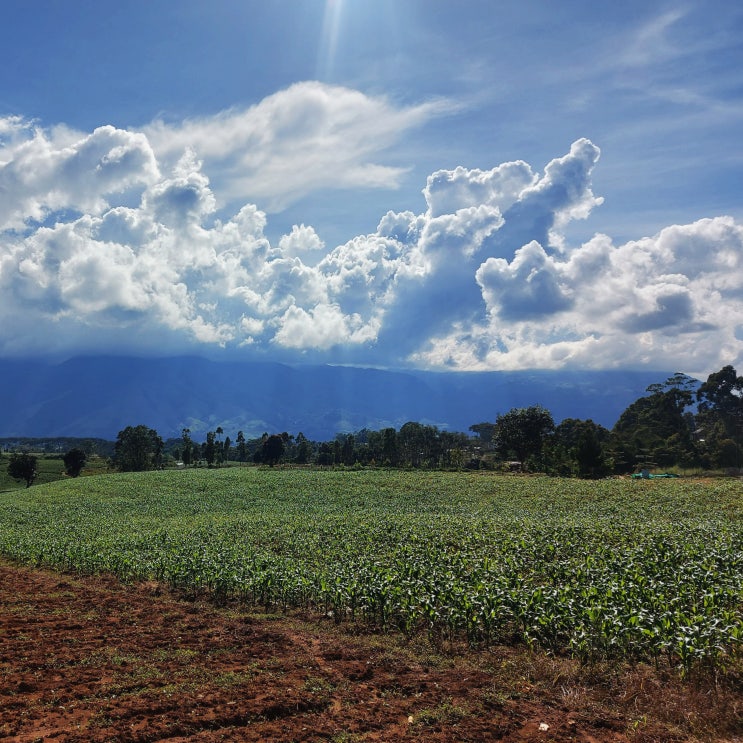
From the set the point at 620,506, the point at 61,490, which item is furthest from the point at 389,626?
the point at 61,490

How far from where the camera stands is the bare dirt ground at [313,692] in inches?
286

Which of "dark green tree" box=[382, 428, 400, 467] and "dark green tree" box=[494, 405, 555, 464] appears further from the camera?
"dark green tree" box=[382, 428, 400, 467]

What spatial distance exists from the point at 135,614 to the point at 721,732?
13638 millimetres

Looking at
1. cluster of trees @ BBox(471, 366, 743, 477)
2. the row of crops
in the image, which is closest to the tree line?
cluster of trees @ BBox(471, 366, 743, 477)

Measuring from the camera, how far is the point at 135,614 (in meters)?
13.9

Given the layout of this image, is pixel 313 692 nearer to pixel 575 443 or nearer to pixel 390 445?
pixel 575 443

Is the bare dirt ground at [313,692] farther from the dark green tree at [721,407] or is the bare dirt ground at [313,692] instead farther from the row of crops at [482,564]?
the dark green tree at [721,407]

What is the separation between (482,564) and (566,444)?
8780 cm

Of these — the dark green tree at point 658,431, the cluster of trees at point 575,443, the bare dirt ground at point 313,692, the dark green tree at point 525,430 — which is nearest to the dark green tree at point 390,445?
the cluster of trees at point 575,443

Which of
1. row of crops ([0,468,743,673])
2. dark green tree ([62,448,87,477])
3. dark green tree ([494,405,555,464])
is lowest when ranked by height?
dark green tree ([62,448,87,477])

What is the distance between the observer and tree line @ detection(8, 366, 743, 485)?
73.1 metres

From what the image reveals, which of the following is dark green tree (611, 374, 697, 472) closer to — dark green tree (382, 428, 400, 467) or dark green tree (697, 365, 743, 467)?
dark green tree (697, 365, 743, 467)

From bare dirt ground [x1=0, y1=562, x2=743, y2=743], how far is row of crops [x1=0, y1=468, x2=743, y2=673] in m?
0.82

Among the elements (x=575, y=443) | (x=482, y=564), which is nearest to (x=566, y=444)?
(x=575, y=443)
